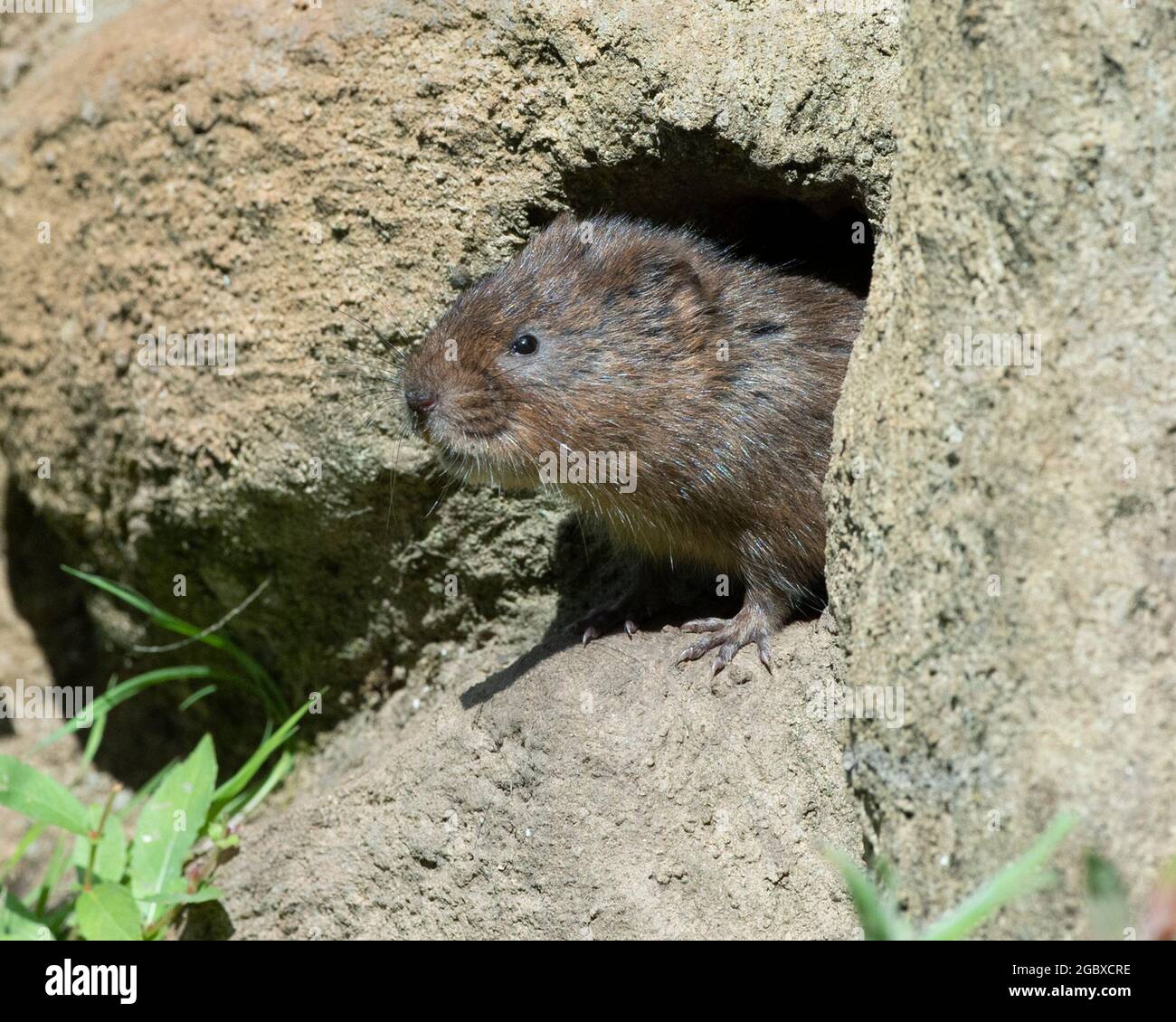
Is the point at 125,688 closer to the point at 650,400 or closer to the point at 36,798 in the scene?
the point at 36,798

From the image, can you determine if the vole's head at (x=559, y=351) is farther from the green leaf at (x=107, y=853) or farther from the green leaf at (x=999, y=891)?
the green leaf at (x=999, y=891)

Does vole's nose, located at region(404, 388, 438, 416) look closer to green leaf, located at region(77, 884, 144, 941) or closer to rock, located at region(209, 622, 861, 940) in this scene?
rock, located at region(209, 622, 861, 940)

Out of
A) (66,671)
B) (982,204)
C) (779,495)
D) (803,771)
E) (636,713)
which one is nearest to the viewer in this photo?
(982,204)

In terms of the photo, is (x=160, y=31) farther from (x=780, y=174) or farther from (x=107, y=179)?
(x=780, y=174)

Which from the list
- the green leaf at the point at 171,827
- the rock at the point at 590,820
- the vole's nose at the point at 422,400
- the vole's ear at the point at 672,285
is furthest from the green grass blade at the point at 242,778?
the vole's ear at the point at 672,285

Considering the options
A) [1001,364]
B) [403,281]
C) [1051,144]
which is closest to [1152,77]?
[1051,144]

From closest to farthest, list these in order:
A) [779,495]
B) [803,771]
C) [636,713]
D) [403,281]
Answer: [803,771] < [636,713] < [779,495] < [403,281]
